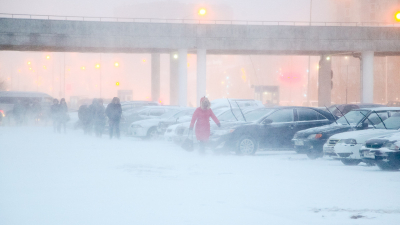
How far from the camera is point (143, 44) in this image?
37.9 metres

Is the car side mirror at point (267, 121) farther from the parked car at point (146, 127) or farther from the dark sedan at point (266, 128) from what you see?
the parked car at point (146, 127)

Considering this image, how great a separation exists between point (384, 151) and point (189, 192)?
5515 mm

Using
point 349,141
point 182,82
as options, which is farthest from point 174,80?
point 349,141

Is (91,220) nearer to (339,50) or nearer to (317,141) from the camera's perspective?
(317,141)

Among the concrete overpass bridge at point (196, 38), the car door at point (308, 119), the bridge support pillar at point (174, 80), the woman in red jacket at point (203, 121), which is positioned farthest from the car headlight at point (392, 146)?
the bridge support pillar at point (174, 80)

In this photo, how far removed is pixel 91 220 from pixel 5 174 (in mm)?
4738

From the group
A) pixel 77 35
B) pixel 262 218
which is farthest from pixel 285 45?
pixel 262 218

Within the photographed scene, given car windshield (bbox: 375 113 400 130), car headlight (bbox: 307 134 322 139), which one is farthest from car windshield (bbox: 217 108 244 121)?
car windshield (bbox: 375 113 400 130)

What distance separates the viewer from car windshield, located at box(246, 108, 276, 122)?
52.9 feet

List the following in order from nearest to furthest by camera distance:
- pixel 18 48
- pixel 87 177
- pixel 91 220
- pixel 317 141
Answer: pixel 91 220
pixel 87 177
pixel 317 141
pixel 18 48

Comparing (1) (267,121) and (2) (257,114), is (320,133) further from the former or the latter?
(2) (257,114)

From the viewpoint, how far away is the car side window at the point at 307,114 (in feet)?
53.2

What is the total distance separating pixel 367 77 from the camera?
4144 cm

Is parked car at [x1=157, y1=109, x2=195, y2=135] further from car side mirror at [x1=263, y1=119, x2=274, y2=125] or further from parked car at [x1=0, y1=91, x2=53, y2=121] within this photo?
parked car at [x1=0, y1=91, x2=53, y2=121]
